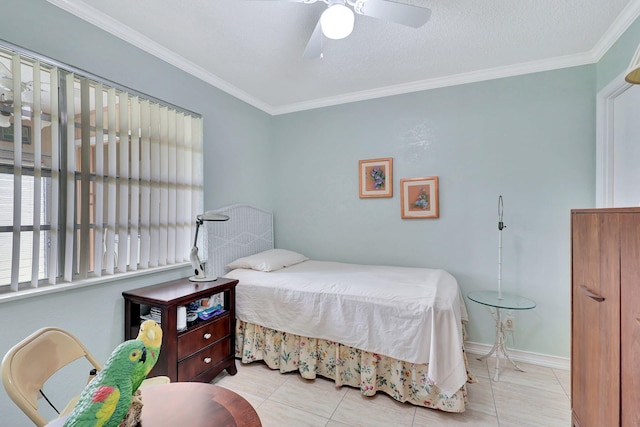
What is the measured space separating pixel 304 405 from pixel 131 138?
2239mm

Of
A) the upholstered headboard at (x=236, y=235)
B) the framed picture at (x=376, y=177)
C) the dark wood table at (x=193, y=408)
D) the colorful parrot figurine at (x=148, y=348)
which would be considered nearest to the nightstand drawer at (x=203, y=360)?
the upholstered headboard at (x=236, y=235)

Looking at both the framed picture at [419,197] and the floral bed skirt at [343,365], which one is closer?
the floral bed skirt at [343,365]

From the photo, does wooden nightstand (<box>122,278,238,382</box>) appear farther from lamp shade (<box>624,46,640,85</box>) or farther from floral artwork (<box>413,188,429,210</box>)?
lamp shade (<box>624,46,640,85</box>)

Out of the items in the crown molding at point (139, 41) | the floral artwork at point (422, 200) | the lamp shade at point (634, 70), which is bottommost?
the floral artwork at point (422, 200)

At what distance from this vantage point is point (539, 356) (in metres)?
2.51

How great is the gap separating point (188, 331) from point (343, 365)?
3.80 ft

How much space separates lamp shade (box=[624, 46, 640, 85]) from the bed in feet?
4.61

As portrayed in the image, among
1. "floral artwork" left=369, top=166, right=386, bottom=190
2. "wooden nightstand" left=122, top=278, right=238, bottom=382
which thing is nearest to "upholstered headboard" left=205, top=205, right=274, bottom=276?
"wooden nightstand" left=122, top=278, right=238, bottom=382

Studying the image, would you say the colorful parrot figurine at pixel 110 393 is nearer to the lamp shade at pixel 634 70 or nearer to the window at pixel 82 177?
the window at pixel 82 177

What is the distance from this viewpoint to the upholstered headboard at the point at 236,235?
270cm

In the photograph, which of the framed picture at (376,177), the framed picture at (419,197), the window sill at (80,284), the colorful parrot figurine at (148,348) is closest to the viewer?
the colorful parrot figurine at (148,348)

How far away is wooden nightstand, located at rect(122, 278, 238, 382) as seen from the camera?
1.82m

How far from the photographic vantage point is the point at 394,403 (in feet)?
6.52

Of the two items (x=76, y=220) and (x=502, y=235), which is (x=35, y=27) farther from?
(x=502, y=235)
